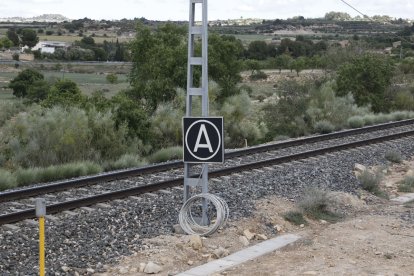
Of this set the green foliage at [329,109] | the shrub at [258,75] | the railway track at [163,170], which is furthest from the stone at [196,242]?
the shrub at [258,75]

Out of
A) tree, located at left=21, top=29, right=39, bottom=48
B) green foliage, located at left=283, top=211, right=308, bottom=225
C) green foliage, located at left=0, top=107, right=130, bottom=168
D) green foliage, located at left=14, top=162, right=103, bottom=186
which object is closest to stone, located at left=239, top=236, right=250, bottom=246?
green foliage, located at left=283, top=211, right=308, bottom=225

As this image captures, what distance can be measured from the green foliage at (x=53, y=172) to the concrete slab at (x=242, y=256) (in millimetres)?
7514

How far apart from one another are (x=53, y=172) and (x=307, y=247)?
838 centimetres

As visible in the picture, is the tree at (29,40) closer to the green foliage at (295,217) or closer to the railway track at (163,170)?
the railway track at (163,170)

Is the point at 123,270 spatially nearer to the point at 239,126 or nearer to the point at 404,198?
the point at 404,198

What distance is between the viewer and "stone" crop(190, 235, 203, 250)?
431 inches

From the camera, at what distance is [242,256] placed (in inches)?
421

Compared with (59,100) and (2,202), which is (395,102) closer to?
(59,100)

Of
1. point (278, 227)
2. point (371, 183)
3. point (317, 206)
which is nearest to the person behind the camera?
point (278, 227)

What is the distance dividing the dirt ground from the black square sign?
1347mm

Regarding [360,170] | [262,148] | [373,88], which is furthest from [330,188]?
[373,88]

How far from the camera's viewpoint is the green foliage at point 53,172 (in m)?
17.1

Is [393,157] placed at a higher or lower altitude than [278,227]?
lower

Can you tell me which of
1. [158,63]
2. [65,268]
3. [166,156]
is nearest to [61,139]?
[166,156]
